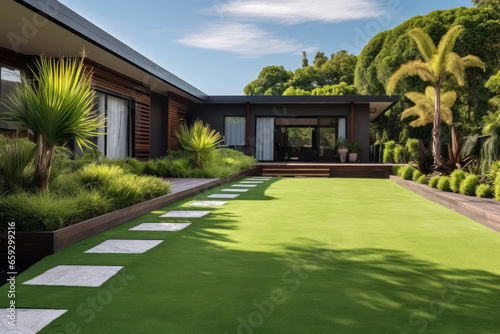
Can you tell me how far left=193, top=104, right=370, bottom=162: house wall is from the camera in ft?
54.9

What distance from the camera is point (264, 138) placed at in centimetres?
1706

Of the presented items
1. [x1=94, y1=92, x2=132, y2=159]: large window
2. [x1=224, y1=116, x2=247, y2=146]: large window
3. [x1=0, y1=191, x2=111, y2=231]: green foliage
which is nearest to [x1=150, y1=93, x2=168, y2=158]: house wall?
[x1=94, y1=92, x2=132, y2=159]: large window

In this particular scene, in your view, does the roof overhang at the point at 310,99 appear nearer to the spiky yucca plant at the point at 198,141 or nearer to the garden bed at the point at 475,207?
the spiky yucca plant at the point at 198,141

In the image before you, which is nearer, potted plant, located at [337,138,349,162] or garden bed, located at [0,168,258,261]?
garden bed, located at [0,168,258,261]

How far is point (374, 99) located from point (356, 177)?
3704mm

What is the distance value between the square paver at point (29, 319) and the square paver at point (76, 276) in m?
0.42

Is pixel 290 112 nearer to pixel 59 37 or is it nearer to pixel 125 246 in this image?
pixel 59 37

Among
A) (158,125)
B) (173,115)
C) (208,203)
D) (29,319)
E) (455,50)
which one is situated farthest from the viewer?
(455,50)

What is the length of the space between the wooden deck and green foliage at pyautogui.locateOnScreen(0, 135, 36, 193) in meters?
10.3

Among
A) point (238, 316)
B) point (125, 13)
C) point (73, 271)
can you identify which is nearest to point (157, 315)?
point (238, 316)

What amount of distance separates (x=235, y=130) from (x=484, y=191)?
11.9 metres

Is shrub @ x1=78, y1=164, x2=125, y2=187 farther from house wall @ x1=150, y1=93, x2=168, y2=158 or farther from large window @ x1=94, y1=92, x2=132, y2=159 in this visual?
house wall @ x1=150, y1=93, x2=168, y2=158

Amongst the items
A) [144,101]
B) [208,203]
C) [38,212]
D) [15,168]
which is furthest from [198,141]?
[38,212]

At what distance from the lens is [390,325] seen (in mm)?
1962
